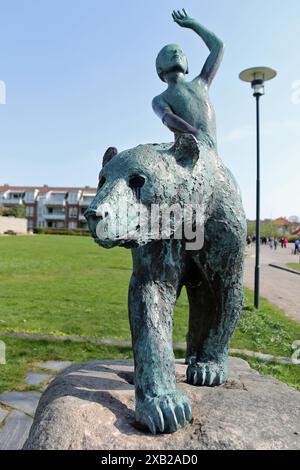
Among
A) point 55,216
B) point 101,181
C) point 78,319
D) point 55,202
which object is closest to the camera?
point 101,181

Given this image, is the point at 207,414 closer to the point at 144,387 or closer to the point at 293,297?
the point at 144,387

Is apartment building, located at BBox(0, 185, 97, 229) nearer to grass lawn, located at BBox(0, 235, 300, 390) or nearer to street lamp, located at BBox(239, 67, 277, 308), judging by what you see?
grass lawn, located at BBox(0, 235, 300, 390)

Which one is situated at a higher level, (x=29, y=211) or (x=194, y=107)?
(x=29, y=211)

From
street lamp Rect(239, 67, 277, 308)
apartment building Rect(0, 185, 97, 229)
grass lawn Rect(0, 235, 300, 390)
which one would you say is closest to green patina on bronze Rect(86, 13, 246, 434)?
grass lawn Rect(0, 235, 300, 390)

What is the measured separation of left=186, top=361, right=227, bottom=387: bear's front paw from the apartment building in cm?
6912

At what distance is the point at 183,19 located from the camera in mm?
2986

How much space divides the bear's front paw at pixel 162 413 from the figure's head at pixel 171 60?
2.05 m

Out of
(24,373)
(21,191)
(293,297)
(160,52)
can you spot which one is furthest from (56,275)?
(21,191)

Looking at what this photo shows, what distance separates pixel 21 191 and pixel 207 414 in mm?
74037

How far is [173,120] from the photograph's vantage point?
2672 mm

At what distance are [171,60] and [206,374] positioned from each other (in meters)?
2.06

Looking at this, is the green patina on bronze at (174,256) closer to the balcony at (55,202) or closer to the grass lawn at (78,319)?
the grass lawn at (78,319)

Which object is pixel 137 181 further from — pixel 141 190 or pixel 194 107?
pixel 194 107

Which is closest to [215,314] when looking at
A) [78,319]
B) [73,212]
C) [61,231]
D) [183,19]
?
[183,19]
